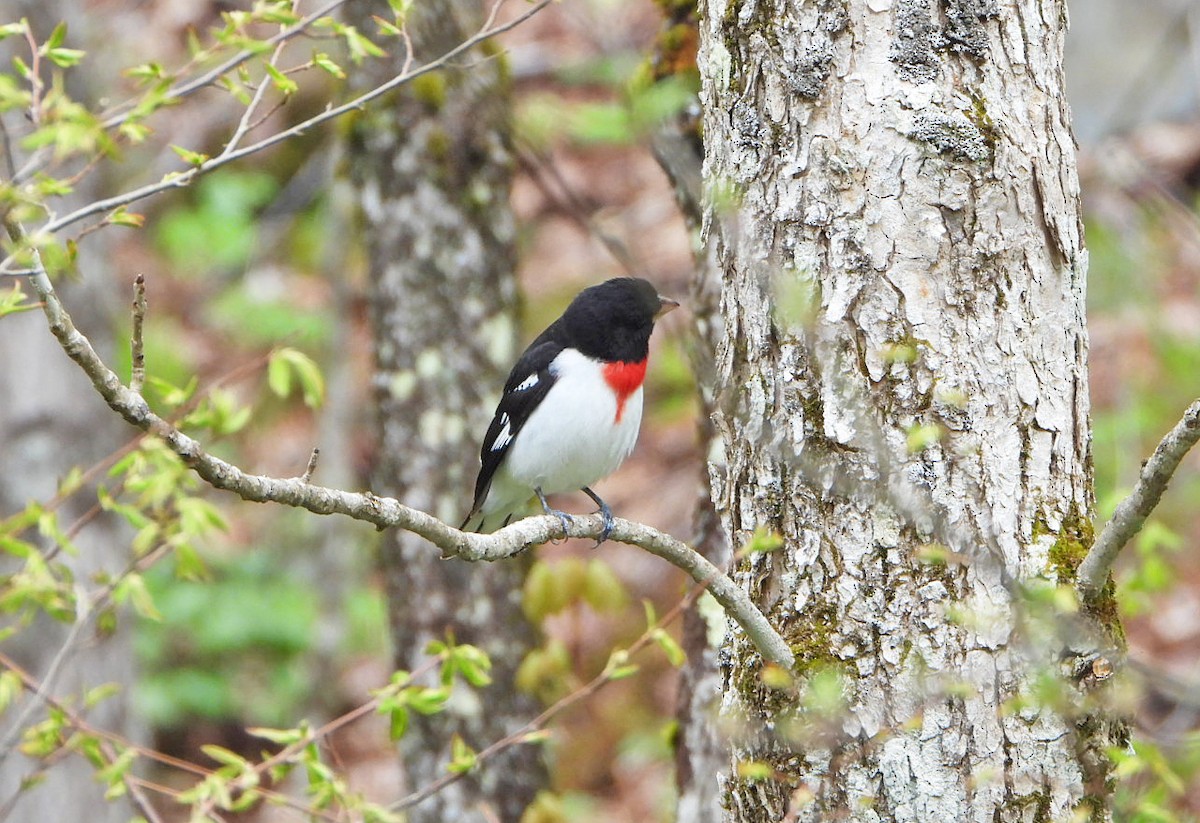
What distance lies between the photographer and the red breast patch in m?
4.26

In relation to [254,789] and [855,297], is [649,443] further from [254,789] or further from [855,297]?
[855,297]

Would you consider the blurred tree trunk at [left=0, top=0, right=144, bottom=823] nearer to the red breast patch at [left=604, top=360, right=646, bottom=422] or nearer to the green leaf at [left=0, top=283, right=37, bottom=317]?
the red breast patch at [left=604, top=360, right=646, bottom=422]

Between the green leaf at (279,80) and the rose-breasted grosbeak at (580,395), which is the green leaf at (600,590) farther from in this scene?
the green leaf at (279,80)

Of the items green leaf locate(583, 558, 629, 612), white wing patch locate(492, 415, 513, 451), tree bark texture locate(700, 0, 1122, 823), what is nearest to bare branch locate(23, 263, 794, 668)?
tree bark texture locate(700, 0, 1122, 823)

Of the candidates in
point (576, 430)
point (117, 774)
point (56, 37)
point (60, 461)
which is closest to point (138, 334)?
point (56, 37)

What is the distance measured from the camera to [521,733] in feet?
12.2

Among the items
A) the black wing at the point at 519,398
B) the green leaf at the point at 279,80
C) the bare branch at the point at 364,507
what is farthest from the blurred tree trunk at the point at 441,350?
the bare branch at the point at 364,507

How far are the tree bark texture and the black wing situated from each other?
Result: 74.8 inches

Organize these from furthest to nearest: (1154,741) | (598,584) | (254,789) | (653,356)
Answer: (653,356) < (598,584) < (254,789) < (1154,741)

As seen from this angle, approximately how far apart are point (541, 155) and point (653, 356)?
6503mm

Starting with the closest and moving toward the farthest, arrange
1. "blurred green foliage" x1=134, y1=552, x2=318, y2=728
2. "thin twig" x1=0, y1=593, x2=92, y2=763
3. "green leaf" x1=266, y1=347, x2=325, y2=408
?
1. "green leaf" x1=266, y1=347, x2=325, y2=408
2. "thin twig" x1=0, y1=593, x2=92, y2=763
3. "blurred green foliage" x1=134, y1=552, x2=318, y2=728

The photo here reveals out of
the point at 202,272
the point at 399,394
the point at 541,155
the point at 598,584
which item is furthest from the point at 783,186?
the point at 202,272

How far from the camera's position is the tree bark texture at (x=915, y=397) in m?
2.37

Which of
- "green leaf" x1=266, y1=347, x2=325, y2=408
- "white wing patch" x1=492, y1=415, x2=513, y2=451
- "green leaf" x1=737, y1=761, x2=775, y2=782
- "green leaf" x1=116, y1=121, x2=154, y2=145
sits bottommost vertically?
"green leaf" x1=737, y1=761, x2=775, y2=782
